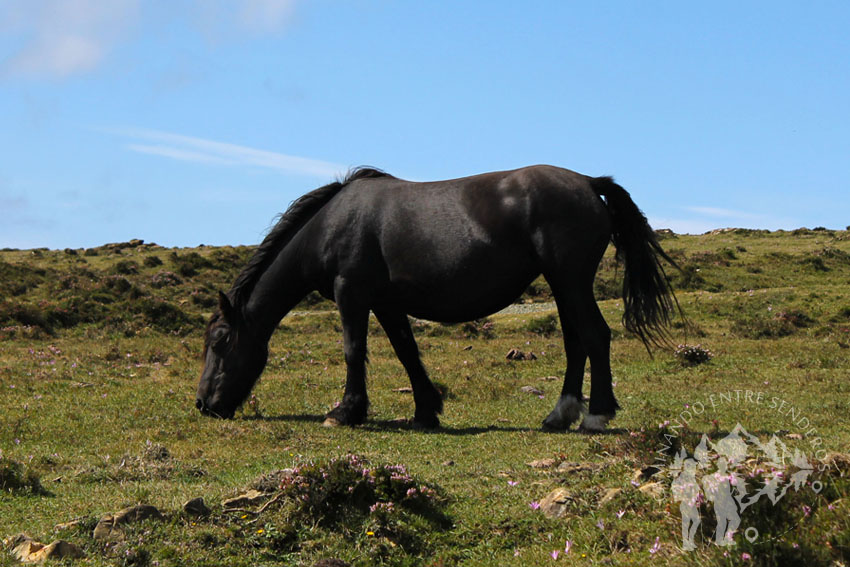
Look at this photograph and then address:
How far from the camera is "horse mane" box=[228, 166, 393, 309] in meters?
13.1

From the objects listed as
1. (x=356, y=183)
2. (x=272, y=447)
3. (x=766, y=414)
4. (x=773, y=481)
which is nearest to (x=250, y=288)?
(x=356, y=183)

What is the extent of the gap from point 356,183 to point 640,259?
415 cm

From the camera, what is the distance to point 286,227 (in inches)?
523

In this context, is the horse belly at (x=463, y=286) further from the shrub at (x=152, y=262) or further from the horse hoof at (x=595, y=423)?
the shrub at (x=152, y=262)

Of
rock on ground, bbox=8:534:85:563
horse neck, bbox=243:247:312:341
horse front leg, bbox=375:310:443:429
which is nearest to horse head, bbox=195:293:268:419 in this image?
horse neck, bbox=243:247:312:341

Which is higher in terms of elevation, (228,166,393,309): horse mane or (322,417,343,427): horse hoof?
(228,166,393,309): horse mane

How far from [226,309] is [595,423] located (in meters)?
5.52

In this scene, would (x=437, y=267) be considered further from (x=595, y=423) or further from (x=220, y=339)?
(x=220, y=339)

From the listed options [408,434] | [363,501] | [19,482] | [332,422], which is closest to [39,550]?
[363,501]

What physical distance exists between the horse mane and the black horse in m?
0.02

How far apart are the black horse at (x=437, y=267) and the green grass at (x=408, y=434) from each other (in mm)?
742

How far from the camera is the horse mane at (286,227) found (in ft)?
43.0

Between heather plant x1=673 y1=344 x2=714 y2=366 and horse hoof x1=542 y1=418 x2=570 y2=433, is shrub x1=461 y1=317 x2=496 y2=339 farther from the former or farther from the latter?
horse hoof x1=542 y1=418 x2=570 y2=433
